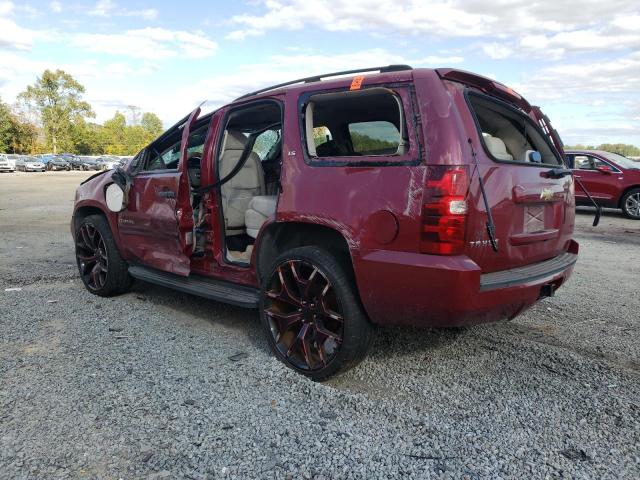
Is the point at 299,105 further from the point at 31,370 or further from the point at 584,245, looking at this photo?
the point at 584,245

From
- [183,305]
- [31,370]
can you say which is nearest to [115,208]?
[183,305]

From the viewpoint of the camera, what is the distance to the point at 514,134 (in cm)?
379

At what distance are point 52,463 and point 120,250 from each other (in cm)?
280

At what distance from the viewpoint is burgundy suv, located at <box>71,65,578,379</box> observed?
8.87 ft

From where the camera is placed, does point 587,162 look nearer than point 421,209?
No

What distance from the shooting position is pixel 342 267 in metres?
3.13

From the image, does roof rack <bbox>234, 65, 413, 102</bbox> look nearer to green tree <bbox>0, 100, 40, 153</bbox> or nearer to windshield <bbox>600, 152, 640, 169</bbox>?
windshield <bbox>600, 152, 640, 169</bbox>

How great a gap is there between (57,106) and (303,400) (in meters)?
75.7

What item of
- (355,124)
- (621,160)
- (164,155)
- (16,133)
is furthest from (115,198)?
(16,133)

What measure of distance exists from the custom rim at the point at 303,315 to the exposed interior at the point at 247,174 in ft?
2.32

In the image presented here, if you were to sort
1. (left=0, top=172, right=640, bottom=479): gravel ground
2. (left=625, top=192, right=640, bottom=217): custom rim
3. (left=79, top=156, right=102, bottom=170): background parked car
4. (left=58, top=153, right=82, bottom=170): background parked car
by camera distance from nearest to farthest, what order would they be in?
(left=0, top=172, right=640, bottom=479): gravel ground → (left=625, top=192, right=640, bottom=217): custom rim → (left=58, top=153, right=82, bottom=170): background parked car → (left=79, top=156, right=102, bottom=170): background parked car

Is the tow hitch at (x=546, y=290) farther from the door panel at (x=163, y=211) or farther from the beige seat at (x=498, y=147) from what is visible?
the door panel at (x=163, y=211)

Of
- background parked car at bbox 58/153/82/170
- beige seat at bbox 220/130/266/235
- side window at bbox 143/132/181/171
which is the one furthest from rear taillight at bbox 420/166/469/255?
background parked car at bbox 58/153/82/170

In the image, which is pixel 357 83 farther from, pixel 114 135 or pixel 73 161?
pixel 114 135
